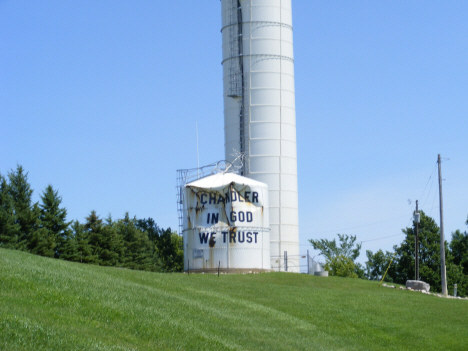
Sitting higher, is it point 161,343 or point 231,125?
point 231,125

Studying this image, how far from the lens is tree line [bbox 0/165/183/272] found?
1839 inches

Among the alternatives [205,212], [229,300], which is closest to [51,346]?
[229,300]

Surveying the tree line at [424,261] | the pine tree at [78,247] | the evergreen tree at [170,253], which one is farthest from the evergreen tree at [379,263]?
the pine tree at [78,247]

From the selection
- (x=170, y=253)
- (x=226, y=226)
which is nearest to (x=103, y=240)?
(x=226, y=226)

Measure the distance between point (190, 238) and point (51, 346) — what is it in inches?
1274

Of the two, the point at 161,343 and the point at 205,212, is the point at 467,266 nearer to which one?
the point at 205,212

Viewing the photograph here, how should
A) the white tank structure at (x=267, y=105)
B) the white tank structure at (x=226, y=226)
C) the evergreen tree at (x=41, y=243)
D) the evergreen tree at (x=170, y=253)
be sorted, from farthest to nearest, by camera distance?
the evergreen tree at (x=170, y=253) < the white tank structure at (x=267, y=105) < the evergreen tree at (x=41, y=243) < the white tank structure at (x=226, y=226)

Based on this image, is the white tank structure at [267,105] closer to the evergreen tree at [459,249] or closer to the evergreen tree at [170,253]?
the evergreen tree at [170,253]

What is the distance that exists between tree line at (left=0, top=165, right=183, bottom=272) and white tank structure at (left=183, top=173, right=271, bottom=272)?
34.0 feet

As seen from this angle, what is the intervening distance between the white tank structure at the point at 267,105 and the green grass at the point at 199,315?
17784 millimetres

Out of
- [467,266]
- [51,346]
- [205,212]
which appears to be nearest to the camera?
[51,346]

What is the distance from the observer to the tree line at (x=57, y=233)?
46.7 metres

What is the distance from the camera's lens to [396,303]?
3161 cm

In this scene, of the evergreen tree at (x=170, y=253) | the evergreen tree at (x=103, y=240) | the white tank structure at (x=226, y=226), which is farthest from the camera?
the evergreen tree at (x=170, y=253)
